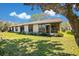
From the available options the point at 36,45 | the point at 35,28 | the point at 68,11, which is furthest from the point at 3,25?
the point at 68,11

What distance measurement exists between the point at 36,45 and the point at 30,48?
0.11 meters

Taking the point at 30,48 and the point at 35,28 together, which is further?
the point at 35,28

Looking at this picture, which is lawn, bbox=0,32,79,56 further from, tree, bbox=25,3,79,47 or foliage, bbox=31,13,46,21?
foliage, bbox=31,13,46,21

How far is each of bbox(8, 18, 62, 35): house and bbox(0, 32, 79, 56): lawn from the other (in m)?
0.12

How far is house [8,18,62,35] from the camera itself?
3588 mm

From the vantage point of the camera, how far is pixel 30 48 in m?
3.54

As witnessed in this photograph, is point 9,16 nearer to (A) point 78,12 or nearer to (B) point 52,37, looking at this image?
(B) point 52,37

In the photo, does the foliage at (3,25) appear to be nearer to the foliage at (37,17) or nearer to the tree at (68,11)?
the foliage at (37,17)

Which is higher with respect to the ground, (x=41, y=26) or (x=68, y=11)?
(x=68, y=11)

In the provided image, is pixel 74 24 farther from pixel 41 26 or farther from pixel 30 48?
pixel 30 48

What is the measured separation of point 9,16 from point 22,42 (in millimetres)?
492

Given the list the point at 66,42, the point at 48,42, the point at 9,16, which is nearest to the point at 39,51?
the point at 48,42

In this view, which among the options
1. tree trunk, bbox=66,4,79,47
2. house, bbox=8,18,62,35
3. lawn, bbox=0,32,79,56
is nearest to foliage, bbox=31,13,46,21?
house, bbox=8,18,62,35

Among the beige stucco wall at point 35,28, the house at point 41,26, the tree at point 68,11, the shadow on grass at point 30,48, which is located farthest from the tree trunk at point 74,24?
the beige stucco wall at point 35,28
